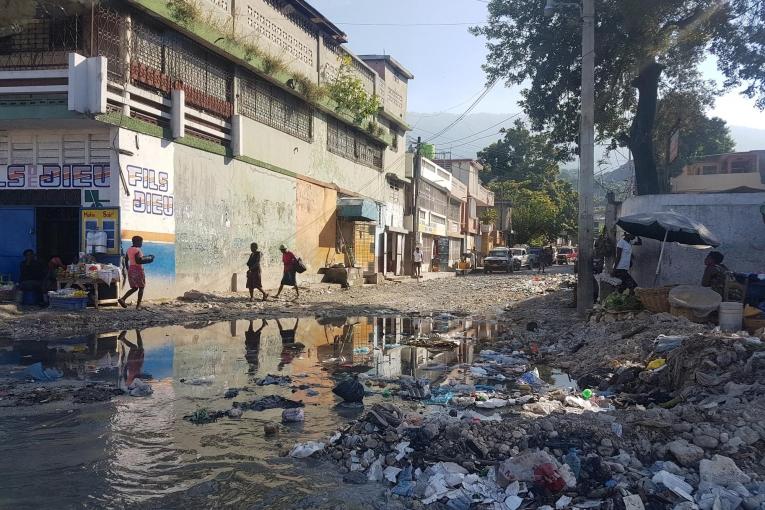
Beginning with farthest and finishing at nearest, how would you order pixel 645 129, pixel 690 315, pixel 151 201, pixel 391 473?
pixel 645 129, pixel 151 201, pixel 690 315, pixel 391 473

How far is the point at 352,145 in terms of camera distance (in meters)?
29.6

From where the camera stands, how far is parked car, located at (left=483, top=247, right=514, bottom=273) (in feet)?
138

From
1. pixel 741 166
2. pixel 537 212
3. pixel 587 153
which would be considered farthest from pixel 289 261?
pixel 537 212

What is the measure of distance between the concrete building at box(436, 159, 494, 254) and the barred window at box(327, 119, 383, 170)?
21627 millimetres

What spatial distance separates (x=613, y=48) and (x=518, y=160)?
5089 cm

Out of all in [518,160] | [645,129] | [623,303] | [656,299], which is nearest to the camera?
[656,299]

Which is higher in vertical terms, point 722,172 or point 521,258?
point 722,172

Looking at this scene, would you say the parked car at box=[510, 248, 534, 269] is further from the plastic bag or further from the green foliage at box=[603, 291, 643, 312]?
the plastic bag

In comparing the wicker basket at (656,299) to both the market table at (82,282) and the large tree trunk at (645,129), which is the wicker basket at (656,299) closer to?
the large tree trunk at (645,129)

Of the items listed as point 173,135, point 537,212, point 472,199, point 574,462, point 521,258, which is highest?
point 472,199

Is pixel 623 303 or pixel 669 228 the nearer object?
pixel 623 303

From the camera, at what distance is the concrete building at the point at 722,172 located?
43.7 meters

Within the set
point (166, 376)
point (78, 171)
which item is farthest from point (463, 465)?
point (78, 171)

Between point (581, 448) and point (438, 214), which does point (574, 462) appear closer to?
point (581, 448)
